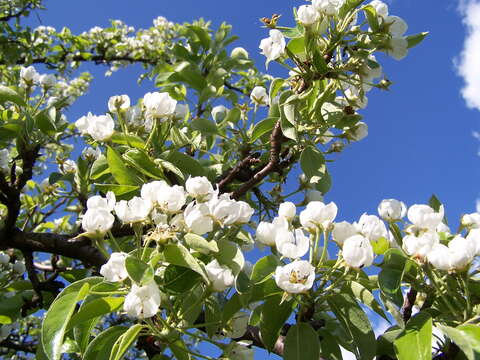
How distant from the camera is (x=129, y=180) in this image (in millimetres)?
1612

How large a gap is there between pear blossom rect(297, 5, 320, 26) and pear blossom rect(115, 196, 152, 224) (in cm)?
81

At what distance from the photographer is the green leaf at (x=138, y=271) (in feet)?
3.31

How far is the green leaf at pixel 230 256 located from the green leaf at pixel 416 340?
391 millimetres

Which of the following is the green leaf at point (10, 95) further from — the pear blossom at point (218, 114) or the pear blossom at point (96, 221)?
the pear blossom at point (96, 221)

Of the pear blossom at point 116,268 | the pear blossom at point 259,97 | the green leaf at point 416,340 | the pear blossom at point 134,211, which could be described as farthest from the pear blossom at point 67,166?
the green leaf at point 416,340

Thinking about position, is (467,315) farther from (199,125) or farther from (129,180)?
(199,125)

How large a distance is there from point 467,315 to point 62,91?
6.20 meters

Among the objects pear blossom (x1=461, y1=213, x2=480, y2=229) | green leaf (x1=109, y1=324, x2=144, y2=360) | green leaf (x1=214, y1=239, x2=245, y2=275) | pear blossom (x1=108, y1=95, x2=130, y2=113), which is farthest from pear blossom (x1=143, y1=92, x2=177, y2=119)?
pear blossom (x1=461, y1=213, x2=480, y2=229)

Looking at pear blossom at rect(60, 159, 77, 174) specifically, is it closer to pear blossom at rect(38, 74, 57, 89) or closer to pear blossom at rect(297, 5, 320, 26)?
pear blossom at rect(38, 74, 57, 89)

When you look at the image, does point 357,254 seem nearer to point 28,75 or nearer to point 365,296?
point 365,296

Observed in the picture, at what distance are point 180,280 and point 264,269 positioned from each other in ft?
0.66

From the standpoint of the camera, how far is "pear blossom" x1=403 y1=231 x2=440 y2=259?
1.20 m

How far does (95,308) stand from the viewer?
111cm

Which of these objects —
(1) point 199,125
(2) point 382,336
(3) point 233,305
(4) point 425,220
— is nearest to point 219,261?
(3) point 233,305
